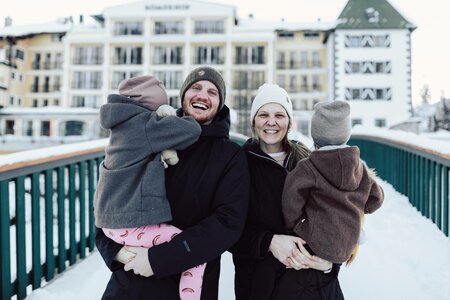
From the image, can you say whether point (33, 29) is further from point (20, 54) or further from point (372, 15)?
point (372, 15)

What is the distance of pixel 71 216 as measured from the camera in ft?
13.7

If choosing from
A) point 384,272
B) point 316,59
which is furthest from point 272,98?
point 316,59

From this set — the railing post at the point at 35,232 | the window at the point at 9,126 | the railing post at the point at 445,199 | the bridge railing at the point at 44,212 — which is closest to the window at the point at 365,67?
the window at the point at 9,126

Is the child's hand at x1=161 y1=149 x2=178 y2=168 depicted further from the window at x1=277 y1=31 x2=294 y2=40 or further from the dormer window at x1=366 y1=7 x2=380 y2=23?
the window at x1=277 y1=31 x2=294 y2=40

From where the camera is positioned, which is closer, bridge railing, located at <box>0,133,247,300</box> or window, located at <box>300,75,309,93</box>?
bridge railing, located at <box>0,133,247,300</box>

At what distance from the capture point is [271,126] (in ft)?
7.81

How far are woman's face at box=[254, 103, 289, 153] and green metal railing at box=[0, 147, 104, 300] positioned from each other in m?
1.95

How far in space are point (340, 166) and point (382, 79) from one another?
124ft

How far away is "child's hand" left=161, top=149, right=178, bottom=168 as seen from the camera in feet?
6.65

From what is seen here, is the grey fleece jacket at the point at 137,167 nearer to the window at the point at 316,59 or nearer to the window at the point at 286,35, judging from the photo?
the window at the point at 316,59

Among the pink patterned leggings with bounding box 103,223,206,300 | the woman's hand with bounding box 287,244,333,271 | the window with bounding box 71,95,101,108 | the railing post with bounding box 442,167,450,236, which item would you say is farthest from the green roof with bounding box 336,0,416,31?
the pink patterned leggings with bounding box 103,223,206,300

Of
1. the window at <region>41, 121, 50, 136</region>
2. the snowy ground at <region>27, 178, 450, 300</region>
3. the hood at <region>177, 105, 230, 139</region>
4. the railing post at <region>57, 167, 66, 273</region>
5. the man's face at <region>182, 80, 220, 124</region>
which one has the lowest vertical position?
the snowy ground at <region>27, 178, 450, 300</region>

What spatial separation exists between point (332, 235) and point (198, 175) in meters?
0.72

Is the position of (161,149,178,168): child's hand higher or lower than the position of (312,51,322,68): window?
lower
